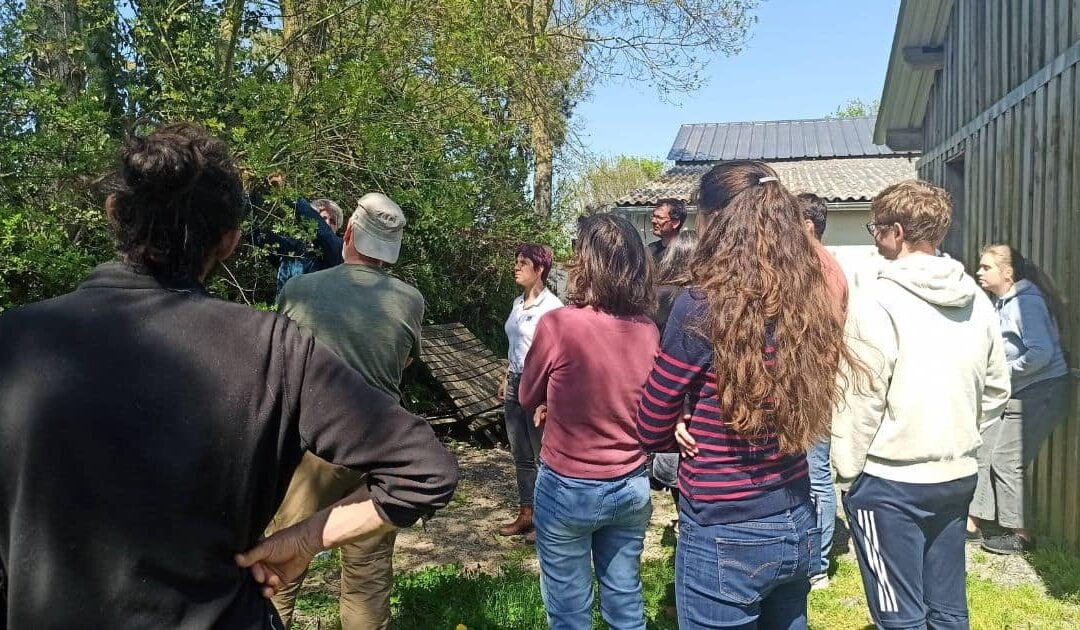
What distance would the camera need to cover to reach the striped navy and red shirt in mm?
2203

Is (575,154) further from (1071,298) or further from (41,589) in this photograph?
(41,589)

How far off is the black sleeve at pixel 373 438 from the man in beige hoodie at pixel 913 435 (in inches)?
63.4

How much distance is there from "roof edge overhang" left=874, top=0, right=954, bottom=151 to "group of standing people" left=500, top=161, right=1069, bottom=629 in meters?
8.20

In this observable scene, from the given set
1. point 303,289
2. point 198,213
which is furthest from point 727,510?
point 303,289

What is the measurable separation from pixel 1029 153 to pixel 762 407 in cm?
520

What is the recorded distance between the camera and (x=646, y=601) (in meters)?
4.08

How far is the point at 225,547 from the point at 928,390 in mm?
2164

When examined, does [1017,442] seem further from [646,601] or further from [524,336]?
[524,336]

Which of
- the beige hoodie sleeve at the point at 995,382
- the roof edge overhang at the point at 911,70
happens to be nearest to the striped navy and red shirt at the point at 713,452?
the beige hoodie sleeve at the point at 995,382

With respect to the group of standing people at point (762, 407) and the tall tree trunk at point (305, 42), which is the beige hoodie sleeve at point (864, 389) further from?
the tall tree trunk at point (305, 42)

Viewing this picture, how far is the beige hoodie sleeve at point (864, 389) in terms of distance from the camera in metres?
2.56

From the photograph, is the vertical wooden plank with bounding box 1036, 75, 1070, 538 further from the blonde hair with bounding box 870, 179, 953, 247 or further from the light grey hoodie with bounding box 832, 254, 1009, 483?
the light grey hoodie with bounding box 832, 254, 1009, 483

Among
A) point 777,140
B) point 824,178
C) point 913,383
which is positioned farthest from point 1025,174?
point 777,140

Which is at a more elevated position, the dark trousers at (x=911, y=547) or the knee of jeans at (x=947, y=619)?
the dark trousers at (x=911, y=547)
